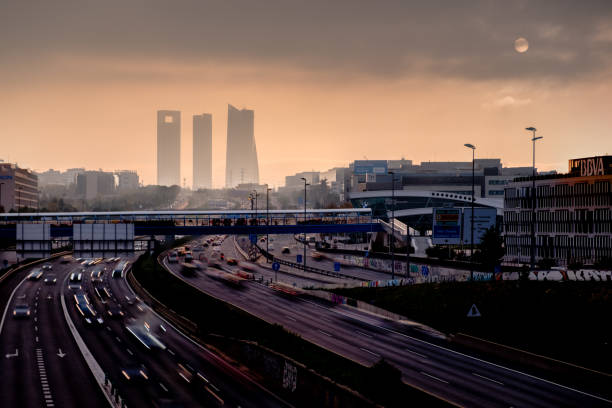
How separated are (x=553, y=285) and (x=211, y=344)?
3048cm

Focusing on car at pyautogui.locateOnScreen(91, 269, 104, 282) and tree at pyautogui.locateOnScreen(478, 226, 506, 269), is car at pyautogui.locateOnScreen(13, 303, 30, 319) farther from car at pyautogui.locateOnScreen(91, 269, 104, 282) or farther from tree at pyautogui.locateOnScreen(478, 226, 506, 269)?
tree at pyautogui.locateOnScreen(478, 226, 506, 269)

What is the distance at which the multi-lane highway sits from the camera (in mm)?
35188

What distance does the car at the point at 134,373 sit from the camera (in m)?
38.8

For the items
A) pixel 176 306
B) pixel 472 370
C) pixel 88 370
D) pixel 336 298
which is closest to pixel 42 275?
pixel 176 306

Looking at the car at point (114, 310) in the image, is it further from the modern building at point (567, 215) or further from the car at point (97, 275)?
the modern building at point (567, 215)

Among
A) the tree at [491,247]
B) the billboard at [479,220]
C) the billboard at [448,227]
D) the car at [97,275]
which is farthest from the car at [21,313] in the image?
the tree at [491,247]

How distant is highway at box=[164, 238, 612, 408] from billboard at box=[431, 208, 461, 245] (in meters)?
16.1

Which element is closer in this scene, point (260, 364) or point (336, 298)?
point (260, 364)

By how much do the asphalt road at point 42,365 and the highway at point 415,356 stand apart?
18.1 metres

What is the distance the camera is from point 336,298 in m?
69.7

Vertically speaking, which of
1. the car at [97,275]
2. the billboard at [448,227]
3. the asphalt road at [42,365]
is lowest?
the car at [97,275]

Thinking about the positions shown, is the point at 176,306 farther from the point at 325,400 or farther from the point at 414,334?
the point at 325,400

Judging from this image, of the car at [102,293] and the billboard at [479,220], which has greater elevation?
the billboard at [479,220]

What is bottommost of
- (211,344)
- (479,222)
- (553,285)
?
(211,344)
